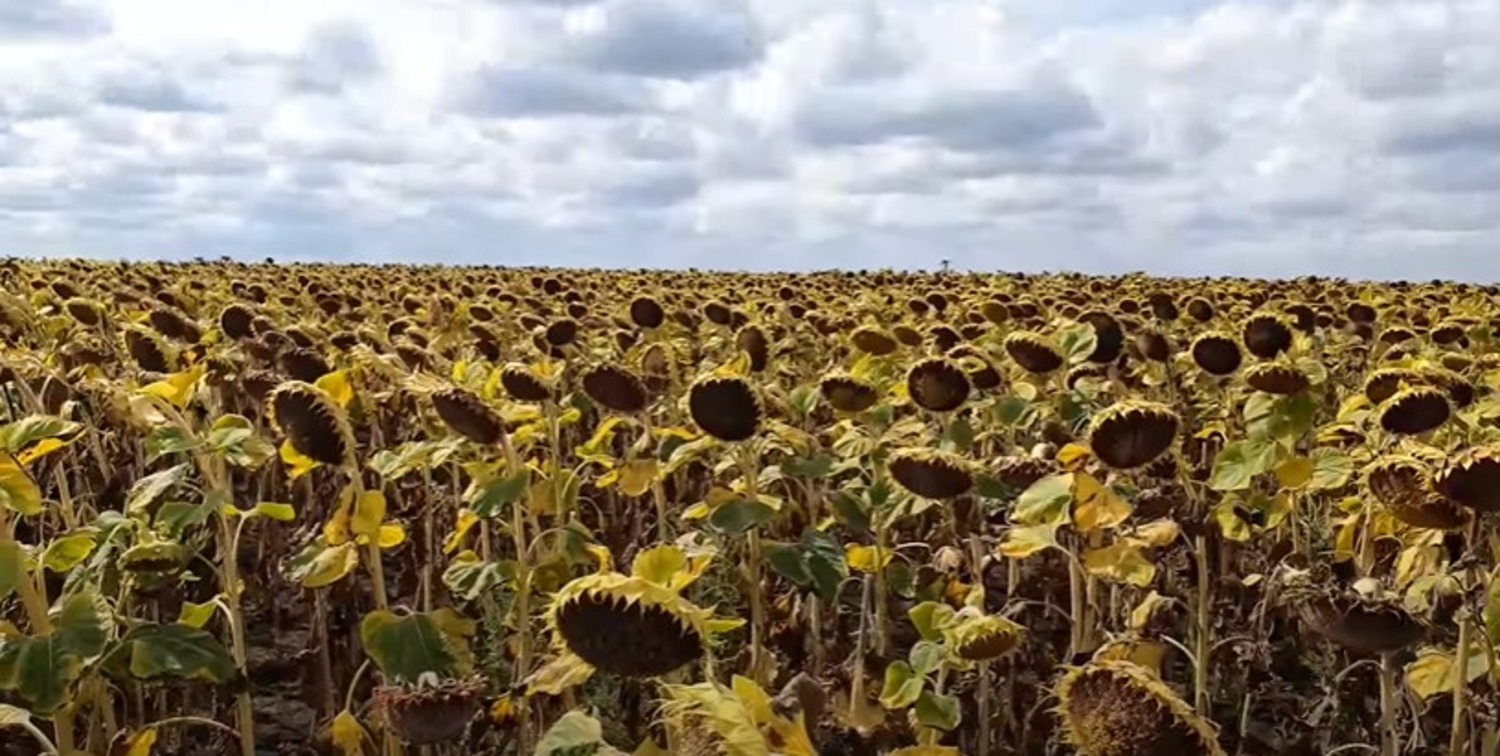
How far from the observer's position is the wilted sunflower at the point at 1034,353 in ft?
18.5

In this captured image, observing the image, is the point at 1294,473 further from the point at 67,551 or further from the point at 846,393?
the point at 67,551

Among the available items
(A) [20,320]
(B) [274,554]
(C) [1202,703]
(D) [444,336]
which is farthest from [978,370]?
(A) [20,320]

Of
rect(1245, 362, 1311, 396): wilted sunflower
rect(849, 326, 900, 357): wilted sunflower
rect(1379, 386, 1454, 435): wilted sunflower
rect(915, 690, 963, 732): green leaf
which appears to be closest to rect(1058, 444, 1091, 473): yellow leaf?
rect(1379, 386, 1454, 435): wilted sunflower

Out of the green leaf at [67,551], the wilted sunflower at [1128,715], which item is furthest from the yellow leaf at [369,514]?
the wilted sunflower at [1128,715]

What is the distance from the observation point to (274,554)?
245 inches

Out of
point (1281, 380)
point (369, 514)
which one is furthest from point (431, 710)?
point (1281, 380)

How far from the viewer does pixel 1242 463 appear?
4.48 metres

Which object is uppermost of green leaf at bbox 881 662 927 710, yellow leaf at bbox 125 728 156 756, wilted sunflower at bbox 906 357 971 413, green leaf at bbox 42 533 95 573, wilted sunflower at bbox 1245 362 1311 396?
wilted sunflower at bbox 1245 362 1311 396

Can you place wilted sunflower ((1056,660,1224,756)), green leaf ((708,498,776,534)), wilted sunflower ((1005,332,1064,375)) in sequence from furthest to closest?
1. wilted sunflower ((1005,332,1064,375))
2. green leaf ((708,498,776,534))
3. wilted sunflower ((1056,660,1224,756))

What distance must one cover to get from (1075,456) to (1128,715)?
211 cm

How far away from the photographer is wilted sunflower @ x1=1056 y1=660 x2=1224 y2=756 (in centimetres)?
195

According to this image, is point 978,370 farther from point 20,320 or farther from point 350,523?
point 20,320

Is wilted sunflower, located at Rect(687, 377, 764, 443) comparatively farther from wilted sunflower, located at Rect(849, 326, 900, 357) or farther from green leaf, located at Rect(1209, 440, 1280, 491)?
wilted sunflower, located at Rect(849, 326, 900, 357)

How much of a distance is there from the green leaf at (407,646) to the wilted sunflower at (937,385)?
204 centimetres
